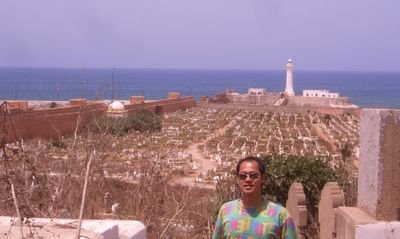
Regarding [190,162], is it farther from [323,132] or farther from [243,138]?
[323,132]

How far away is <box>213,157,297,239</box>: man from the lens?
3.04 m

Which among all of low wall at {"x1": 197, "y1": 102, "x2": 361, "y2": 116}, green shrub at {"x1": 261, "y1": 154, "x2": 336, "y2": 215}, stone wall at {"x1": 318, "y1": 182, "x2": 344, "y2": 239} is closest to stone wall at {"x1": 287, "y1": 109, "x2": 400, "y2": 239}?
stone wall at {"x1": 318, "y1": 182, "x2": 344, "y2": 239}

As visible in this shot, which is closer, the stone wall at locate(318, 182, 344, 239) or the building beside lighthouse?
the stone wall at locate(318, 182, 344, 239)

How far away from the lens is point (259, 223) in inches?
120

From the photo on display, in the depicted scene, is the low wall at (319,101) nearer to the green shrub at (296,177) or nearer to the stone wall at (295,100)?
the stone wall at (295,100)

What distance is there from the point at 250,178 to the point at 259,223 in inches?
9.4

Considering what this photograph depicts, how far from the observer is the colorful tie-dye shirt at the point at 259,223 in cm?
304

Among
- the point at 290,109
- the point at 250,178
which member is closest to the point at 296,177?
the point at 250,178

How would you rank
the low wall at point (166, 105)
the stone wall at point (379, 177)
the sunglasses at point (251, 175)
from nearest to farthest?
1. the sunglasses at point (251, 175)
2. the stone wall at point (379, 177)
3. the low wall at point (166, 105)

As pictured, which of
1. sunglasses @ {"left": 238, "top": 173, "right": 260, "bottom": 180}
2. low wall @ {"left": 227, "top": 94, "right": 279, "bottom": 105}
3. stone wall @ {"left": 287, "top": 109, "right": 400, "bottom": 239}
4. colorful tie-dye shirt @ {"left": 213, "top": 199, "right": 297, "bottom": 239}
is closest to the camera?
colorful tie-dye shirt @ {"left": 213, "top": 199, "right": 297, "bottom": 239}

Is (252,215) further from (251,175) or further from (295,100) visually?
(295,100)

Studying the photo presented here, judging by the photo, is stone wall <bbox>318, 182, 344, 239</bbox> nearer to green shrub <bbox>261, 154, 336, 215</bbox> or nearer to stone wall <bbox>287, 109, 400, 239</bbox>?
stone wall <bbox>287, 109, 400, 239</bbox>

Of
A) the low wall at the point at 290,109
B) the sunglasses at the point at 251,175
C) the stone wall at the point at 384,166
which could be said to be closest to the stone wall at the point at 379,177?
the stone wall at the point at 384,166

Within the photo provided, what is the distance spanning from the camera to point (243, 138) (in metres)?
35.5
